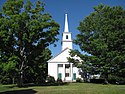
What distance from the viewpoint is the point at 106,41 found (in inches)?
1556

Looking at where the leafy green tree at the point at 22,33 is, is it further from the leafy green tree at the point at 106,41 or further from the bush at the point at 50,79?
the bush at the point at 50,79

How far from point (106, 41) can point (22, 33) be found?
14777 millimetres

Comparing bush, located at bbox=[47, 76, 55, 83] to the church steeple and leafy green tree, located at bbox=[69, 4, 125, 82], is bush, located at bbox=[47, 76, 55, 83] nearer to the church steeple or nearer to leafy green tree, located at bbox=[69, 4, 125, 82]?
the church steeple

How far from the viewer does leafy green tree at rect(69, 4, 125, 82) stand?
124ft

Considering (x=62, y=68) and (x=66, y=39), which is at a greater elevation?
(x=66, y=39)

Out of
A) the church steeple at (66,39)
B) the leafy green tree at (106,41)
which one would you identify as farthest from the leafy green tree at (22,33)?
the church steeple at (66,39)

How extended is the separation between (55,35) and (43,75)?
22.5m

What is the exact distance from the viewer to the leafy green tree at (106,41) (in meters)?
37.9

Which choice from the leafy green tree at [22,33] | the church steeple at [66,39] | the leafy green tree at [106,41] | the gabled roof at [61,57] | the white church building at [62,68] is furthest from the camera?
the church steeple at [66,39]

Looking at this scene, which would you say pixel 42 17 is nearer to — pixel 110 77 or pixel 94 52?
pixel 94 52

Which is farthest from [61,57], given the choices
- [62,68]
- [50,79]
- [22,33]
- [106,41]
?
[22,33]

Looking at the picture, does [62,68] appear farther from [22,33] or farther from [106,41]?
[22,33]

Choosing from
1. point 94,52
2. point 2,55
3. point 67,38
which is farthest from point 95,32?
point 67,38

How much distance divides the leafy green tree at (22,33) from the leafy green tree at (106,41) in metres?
8.17
